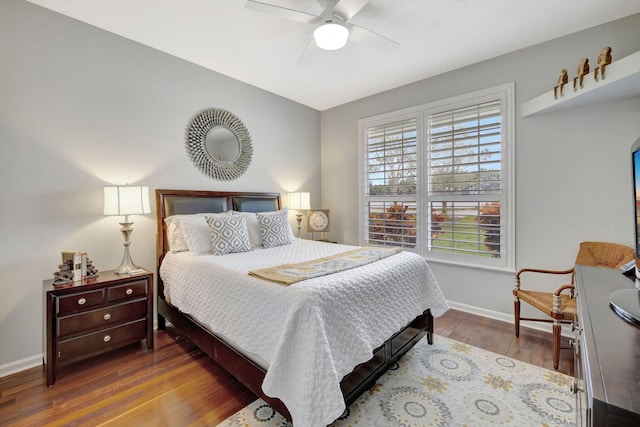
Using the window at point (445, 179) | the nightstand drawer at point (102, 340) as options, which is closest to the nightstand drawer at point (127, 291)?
the nightstand drawer at point (102, 340)

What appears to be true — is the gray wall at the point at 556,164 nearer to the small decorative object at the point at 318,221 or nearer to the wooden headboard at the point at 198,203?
the small decorative object at the point at 318,221

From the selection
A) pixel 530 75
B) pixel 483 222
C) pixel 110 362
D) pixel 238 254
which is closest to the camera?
pixel 110 362

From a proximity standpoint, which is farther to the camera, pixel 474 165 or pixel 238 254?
pixel 474 165

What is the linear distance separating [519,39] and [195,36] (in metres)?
3.03

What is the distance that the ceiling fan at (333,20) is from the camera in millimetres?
1903

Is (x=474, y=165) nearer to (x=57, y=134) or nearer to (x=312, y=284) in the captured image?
(x=312, y=284)

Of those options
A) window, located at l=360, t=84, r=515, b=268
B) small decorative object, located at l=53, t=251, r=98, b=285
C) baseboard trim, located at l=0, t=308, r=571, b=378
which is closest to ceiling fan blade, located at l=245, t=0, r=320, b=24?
window, located at l=360, t=84, r=515, b=268

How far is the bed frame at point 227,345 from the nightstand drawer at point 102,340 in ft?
0.95

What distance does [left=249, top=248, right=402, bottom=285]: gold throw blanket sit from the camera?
168cm

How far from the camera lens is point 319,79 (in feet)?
11.4

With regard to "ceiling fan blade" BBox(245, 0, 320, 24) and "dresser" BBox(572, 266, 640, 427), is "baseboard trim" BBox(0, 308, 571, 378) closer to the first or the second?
"dresser" BBox(572, 266, 640, 427)

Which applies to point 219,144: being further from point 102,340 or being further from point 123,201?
point 102,340

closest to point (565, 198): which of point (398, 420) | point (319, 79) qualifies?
point (398, 420)

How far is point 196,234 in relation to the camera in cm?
260
